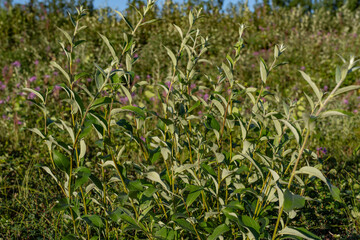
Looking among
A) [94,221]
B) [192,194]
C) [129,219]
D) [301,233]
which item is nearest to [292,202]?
[301,233]

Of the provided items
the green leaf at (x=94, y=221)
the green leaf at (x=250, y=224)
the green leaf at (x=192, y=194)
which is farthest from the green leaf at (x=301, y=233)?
the green leaf at (x=94, y=221)

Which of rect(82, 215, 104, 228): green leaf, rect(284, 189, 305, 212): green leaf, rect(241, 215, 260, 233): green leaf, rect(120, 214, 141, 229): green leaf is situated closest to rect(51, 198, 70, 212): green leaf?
rect(82, 215, 104, 228): green leaf

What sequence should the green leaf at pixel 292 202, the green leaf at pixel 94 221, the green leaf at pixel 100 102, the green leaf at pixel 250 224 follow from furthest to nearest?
the green leaf at pixel 94 221, the green leaf at pixel 250 224, the green leaf at pixel 100 102, the green leaf at pixel 292 202

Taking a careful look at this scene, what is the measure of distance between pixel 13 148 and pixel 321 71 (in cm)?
513

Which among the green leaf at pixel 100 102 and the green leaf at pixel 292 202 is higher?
the green leaf at pixel 100 102

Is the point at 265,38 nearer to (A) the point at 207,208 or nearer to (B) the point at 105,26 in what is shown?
(B) the point at 105,26

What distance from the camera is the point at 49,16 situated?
29.0 feet

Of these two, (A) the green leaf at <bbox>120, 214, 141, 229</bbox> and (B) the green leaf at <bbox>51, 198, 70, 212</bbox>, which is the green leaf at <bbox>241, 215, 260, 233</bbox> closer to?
(A) the green leaf at <bbox>120, 214, 141, 229</bbox>

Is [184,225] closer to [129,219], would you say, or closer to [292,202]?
[129,219]

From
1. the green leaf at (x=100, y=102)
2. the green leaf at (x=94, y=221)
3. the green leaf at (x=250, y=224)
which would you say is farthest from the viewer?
the green leaf at (x=94, y=221)

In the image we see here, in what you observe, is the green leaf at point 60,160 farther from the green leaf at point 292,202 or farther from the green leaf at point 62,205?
the green leaf at point 292,202

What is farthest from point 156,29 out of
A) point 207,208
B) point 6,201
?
point 207,208

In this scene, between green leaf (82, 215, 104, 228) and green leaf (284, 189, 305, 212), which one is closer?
green leaf (284, 189, 305, 212)

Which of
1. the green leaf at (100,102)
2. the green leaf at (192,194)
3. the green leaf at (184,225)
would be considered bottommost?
the green leaf at (184,225)
